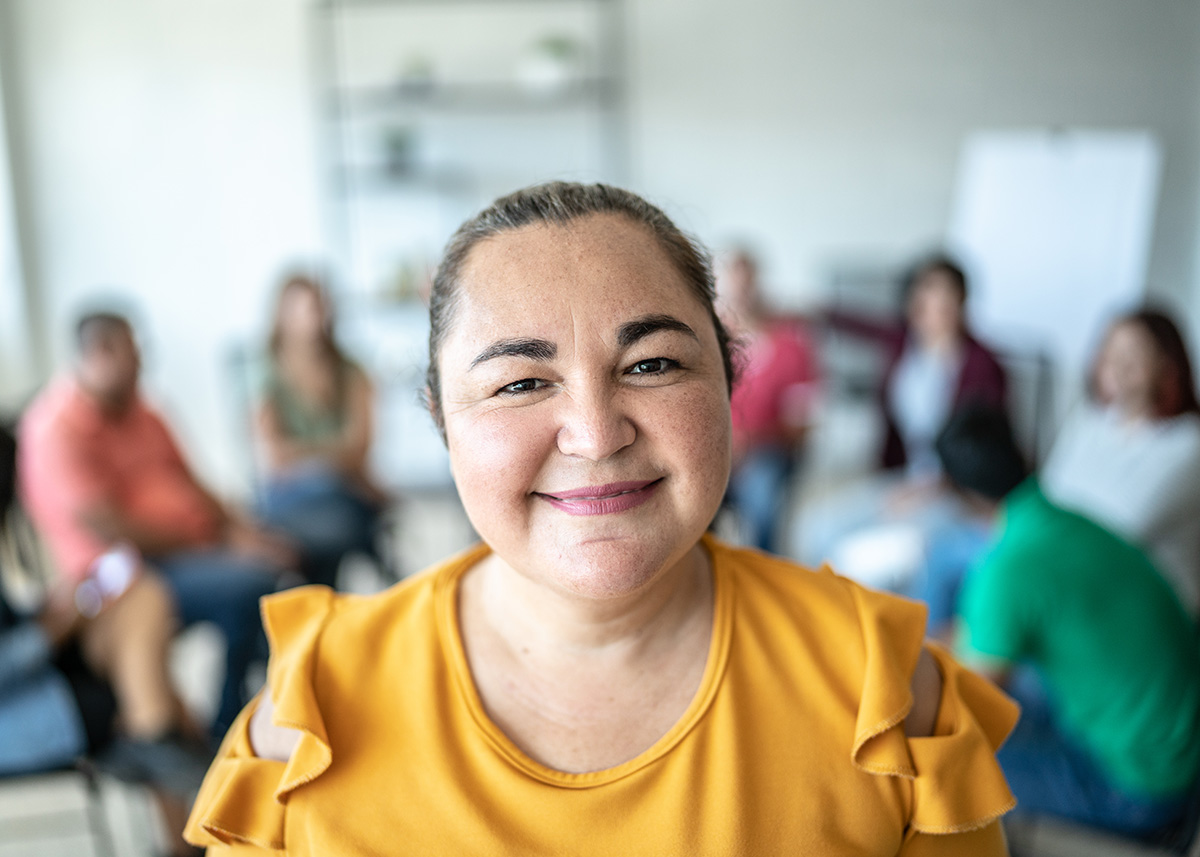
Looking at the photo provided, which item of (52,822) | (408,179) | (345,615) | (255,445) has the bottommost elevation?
(52,822)

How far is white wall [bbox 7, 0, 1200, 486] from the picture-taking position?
5438 millimetres

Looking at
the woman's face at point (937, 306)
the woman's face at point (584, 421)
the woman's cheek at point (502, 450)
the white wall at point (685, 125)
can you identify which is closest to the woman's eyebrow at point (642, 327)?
the woman's face at point (584, 421)

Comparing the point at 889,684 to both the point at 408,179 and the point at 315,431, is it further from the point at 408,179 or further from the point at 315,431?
the point at 408,179

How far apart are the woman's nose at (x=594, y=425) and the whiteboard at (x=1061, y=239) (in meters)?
3.96

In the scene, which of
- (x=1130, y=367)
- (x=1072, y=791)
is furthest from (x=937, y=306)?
(x=1072, y=791)

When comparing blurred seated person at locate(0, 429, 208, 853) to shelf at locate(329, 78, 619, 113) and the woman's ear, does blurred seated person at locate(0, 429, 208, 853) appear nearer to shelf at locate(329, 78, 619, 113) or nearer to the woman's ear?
the woman's ear

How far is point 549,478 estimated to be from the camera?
877 mm

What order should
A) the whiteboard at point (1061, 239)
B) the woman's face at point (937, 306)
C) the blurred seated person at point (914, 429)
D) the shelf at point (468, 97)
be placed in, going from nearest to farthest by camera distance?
the blurred seated person at point (914, 429) → the woman's face at point (937, 306) → the whiteboard at point (1061, 239) → the shelf at point (468, 97)

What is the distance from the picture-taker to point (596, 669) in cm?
99

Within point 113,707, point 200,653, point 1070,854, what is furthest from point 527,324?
point 200,653

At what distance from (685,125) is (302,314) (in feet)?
9.88

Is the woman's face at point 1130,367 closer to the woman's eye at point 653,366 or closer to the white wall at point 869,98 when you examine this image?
the woman's eye at point 653,366

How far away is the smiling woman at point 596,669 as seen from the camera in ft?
2.88

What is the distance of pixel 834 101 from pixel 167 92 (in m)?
3.83
